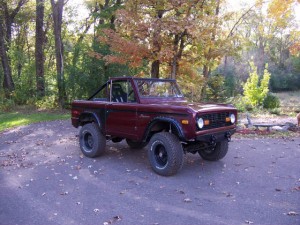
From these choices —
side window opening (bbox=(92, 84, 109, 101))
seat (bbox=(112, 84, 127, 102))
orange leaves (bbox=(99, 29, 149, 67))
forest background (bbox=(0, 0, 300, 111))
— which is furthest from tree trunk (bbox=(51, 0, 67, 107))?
seat (bbox=(112, 84, 127, 102))

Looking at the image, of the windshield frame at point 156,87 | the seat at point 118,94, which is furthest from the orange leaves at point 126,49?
the seat at point 118,94

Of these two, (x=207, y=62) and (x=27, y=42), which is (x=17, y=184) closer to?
(x=207, y=62)

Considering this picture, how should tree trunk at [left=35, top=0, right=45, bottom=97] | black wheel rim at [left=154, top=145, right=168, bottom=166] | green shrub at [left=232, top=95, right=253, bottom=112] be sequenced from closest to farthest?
black wheel rim at [left=154, top=145, right=168, bottom=166]
green shrub at [left=232, top=95, right=253, bottom=112]
tree trunk at [left=35, top=0, right=45, bottom=97]

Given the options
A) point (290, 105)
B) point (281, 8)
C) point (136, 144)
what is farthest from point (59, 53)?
point (290, 105)

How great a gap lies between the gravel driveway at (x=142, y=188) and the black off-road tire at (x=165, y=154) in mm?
176

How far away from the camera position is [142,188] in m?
4.99

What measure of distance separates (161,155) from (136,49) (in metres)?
5.54

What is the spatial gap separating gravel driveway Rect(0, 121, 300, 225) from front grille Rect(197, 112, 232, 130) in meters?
0.96

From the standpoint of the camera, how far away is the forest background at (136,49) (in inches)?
404

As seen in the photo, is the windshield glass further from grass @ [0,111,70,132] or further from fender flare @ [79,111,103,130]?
grass @ [0,111,70,132]

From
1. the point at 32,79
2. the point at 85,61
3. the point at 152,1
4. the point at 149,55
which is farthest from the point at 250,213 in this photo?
the point at 32,79

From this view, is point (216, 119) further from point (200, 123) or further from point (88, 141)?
point (88, 141)

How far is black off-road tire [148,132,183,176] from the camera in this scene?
527 cm

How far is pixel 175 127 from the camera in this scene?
525 cm
